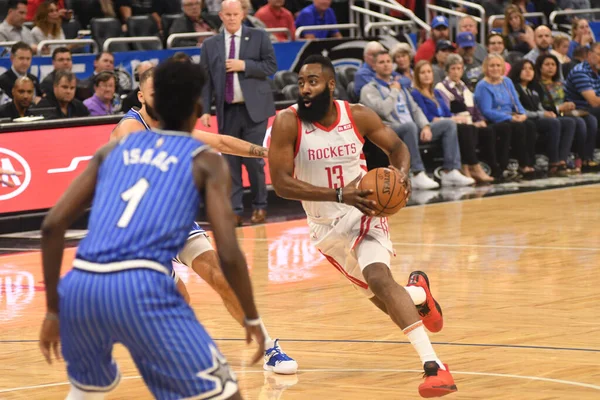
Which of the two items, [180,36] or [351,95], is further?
[180,36]

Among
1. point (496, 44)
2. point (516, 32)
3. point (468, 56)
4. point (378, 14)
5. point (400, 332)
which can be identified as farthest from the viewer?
point (516, 32)

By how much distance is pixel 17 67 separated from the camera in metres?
13.3

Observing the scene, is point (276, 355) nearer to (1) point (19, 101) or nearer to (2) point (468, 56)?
(1) point (19, 101)

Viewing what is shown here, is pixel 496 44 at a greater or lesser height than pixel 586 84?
greater

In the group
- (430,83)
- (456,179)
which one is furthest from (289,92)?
(456,179)

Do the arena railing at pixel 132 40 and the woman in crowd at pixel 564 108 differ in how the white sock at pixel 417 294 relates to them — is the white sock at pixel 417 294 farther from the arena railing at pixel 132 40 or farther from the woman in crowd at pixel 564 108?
the woman in crowd at pixel 564 108

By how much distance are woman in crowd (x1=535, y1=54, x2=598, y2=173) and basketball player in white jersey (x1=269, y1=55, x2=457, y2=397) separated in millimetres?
10456

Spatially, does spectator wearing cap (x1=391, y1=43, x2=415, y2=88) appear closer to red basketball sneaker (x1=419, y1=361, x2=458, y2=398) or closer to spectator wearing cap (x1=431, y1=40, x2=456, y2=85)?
spectator wearing cap (x1=431, y1=40, x2=456, y2=85)

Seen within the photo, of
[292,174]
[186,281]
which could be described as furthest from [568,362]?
[186,281]

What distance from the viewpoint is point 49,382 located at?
6.41 meters

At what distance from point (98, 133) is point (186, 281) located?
3559mm

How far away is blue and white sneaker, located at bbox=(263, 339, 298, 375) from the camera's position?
6.44 m

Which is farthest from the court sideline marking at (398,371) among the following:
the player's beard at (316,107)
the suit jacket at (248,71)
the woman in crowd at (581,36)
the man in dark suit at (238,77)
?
the woman in crowd at (581,36)

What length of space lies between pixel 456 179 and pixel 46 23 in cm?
527
